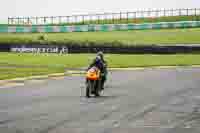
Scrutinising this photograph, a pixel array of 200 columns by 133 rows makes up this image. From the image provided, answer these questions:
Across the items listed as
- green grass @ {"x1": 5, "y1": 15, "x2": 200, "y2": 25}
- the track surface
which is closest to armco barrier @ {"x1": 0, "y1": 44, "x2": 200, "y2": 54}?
the track surface

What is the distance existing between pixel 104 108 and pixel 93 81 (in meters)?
3.62

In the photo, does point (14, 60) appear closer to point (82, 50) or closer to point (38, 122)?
point (82, 50)

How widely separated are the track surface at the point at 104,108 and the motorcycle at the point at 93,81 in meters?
0.38

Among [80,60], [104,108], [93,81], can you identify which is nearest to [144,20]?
[80,60]

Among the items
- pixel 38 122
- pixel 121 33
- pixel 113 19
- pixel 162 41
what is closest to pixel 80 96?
pixel 38 122

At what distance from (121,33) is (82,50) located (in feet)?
80.0

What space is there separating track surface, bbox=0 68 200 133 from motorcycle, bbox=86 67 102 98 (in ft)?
1.25

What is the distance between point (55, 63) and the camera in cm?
4219

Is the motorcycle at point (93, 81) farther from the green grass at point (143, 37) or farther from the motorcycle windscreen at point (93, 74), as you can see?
the green grass at point (143, 37)

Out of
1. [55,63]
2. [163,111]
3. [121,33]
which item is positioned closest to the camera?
[163,111]

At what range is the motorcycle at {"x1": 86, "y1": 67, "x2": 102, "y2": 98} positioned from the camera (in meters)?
20.3

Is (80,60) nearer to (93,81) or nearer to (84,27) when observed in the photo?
(93,81)

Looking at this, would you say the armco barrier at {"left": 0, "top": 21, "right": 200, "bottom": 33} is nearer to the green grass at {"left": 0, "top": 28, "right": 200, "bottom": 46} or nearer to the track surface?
the green grass at {"left": 0, "top": 28, "right": 200, "bottom": 46}

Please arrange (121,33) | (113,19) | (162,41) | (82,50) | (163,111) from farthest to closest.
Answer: (113,19) → (121,33) → (162,41) → (82,50) → (163,111)
